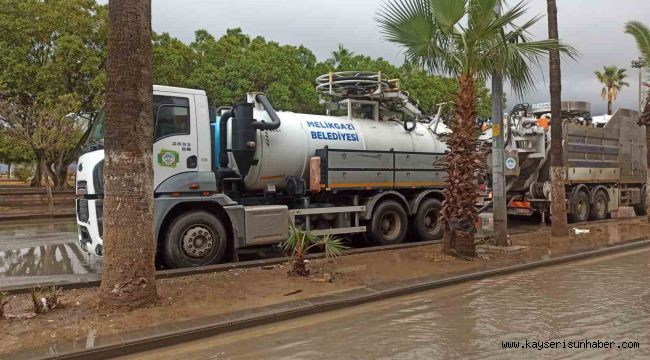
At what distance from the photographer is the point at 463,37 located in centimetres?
973

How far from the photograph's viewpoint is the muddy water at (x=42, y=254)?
30.1ft

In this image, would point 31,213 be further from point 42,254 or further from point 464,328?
point 464,328

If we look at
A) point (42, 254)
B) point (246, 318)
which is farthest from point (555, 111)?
point (42, 254)

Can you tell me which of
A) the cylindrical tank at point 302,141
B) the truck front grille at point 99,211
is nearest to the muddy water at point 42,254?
the truck front grille at point 99,211

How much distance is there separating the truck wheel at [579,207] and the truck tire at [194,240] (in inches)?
469

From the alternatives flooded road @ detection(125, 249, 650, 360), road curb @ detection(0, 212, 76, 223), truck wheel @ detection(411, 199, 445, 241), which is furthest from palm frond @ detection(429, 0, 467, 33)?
road curb @ detection(0, 212, 76, 223)

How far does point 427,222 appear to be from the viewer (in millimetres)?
13070

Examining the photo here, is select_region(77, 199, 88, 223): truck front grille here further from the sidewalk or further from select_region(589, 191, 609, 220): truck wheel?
select_region(589, 191, 609, 220): truck wheel

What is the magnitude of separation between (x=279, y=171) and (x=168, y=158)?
2.53 meters

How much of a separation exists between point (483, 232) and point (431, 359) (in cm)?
964

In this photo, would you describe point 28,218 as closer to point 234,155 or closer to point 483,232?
point 234,155

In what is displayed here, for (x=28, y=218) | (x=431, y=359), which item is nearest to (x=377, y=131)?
(x=431, y=359)

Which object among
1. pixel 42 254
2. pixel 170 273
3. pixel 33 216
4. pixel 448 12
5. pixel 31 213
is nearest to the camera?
pixel 170 273

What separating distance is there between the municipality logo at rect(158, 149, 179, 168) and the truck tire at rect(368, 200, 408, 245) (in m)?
4.60
